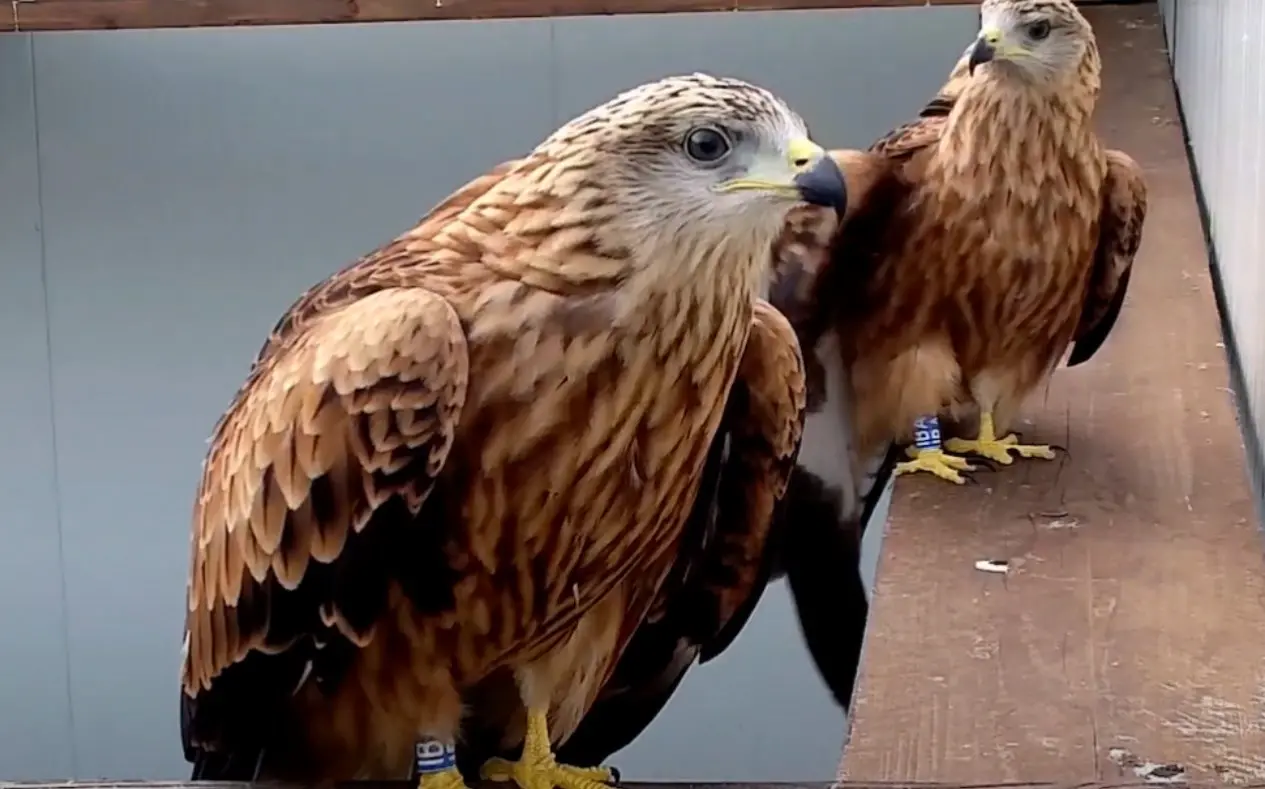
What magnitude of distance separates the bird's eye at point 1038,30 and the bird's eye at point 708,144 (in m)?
0.92

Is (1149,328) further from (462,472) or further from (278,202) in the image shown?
(278,202)

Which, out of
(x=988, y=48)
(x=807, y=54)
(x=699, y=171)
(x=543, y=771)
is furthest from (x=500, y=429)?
(x=807, y=54)

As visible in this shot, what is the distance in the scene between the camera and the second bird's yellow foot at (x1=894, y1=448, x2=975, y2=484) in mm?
2184

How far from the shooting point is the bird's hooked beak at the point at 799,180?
126 cm

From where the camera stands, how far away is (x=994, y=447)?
2227 mm

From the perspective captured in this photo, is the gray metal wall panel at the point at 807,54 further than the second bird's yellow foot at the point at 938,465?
Yes

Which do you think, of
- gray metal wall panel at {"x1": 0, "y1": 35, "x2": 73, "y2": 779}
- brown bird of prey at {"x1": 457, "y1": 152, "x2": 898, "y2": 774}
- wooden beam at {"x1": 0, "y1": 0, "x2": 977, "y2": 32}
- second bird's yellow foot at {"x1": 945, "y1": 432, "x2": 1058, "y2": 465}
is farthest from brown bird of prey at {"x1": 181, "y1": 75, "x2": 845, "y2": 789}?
gray metal wall panel at {"x1": 0, "y1": 35, "x2": 73, "y2": 779}

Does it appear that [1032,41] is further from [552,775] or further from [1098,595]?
[552,775]

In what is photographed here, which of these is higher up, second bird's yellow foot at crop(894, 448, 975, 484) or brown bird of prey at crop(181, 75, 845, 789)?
brown bird of prey at crop(181, 75, 845, 789)

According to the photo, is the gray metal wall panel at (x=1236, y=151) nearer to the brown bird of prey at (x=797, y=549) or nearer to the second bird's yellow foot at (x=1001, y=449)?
the second bird's yellow foot at (x=1001, y=449)

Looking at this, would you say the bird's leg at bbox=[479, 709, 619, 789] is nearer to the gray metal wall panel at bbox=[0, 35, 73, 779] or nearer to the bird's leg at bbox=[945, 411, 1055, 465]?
the bird's leg at bbox=[945, 411, 1055, 465]

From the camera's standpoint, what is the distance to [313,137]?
13.3ft

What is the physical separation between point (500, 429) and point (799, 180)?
284 millimetres

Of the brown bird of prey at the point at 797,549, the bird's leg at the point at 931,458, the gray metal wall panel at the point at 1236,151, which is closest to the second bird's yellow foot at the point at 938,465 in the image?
the bird's leg at the point at 931,458
